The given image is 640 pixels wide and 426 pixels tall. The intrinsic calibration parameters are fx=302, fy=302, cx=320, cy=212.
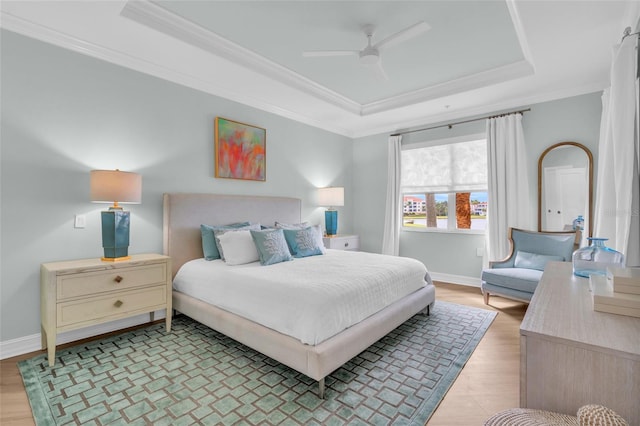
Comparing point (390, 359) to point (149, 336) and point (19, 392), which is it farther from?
point (19, 392)

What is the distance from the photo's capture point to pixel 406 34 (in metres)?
2.35

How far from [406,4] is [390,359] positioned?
2.83 metres

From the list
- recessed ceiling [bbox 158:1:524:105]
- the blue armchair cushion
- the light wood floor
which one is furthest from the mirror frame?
the light wood floor

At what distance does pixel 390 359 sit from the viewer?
7.82 ft

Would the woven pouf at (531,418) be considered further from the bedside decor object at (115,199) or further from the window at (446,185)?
the window at (446,185)

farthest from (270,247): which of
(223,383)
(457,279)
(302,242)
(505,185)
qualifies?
(505,185)

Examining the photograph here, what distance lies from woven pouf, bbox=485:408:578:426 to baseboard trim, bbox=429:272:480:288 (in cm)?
391

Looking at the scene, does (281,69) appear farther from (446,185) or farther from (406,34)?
(446,185)

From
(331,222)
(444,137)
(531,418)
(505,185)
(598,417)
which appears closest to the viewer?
(598,417)

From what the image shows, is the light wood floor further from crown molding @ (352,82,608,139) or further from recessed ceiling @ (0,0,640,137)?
crown molding @ (352,82,608,139)

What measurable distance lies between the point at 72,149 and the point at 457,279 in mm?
5013

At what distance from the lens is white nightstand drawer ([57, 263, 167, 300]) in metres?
2.31

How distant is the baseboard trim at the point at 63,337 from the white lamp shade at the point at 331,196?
2841mm

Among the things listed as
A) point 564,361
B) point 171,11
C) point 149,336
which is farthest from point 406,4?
point 149,336
